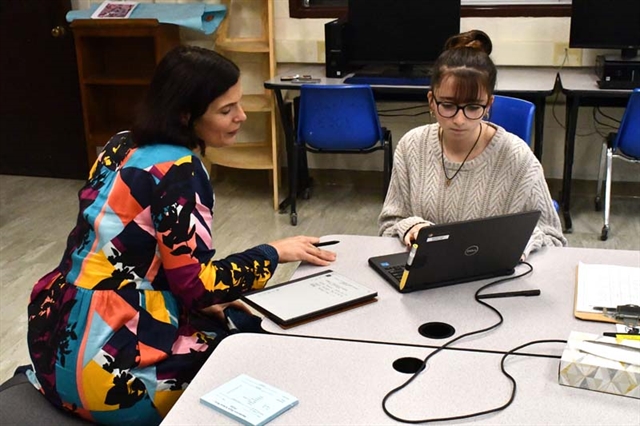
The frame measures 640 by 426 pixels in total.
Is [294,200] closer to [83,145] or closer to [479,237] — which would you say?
[83,145]

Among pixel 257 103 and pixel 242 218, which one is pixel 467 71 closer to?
pixel 242 218

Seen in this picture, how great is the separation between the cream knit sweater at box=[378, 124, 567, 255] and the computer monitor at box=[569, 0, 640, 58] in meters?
2.11

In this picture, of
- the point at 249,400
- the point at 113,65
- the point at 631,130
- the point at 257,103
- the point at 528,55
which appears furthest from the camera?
Answer: the point at 113,65

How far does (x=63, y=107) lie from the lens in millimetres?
4867

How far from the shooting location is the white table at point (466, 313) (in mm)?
1426

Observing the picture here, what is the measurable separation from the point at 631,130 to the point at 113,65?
10.4ft

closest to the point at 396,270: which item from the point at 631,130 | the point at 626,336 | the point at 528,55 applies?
the point at 626,336

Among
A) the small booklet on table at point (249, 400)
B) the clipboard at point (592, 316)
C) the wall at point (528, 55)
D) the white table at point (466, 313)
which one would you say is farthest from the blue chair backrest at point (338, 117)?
the small booklet on table at point (249, 400)

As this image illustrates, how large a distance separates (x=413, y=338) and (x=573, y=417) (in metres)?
0.35

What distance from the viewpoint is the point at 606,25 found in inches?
148

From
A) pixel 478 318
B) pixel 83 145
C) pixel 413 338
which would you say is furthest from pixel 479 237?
pixel 83 145

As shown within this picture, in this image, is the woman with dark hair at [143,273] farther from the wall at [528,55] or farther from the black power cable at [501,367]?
the wall at [528,55]

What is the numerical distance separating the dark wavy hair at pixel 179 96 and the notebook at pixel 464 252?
1.78 ft

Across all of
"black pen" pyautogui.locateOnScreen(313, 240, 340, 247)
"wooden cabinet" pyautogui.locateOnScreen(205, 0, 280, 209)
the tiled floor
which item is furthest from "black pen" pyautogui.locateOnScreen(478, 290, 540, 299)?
"wooden cabinet" pyautogui.locateOnScreen(205, 0, 280, 209)
